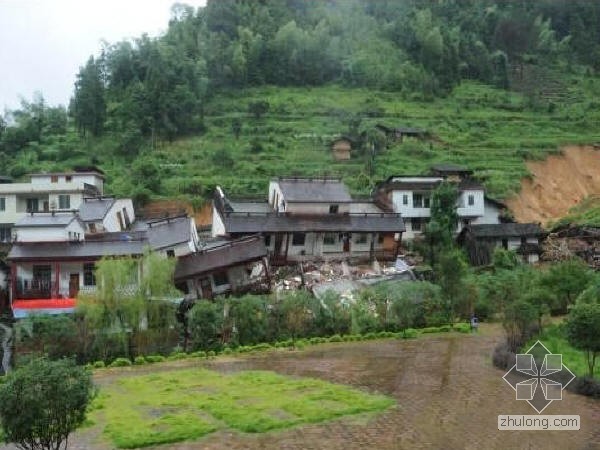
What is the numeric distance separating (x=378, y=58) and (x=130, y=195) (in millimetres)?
46731

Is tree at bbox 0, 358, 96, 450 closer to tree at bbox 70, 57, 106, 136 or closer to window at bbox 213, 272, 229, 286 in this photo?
window at bbox 213, 272, 229, 286

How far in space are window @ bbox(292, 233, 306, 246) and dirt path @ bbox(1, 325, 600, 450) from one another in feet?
42.6

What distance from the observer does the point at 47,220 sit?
3453cm

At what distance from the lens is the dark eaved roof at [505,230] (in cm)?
4244

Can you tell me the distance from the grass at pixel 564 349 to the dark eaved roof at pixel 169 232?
17.8 m

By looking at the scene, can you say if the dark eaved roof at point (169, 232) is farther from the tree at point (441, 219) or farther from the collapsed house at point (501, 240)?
the collapsed house at point (501, 240)

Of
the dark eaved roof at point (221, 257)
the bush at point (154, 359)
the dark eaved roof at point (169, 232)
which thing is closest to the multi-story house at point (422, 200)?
the dark eaved roof at point (221, 257)

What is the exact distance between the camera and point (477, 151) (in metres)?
62.3

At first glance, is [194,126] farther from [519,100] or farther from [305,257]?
[519,100]

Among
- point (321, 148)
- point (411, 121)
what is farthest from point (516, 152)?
point (321, 148)

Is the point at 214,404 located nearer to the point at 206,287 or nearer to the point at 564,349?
the point at 564,349

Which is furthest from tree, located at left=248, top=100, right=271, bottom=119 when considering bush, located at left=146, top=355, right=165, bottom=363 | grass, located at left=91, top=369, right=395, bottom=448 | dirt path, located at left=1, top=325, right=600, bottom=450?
grass, located at left=91, top=369, right=395, bottom=448

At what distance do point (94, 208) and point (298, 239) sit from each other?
11.9 m

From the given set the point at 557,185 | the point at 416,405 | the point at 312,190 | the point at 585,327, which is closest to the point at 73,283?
the point at 312,190
